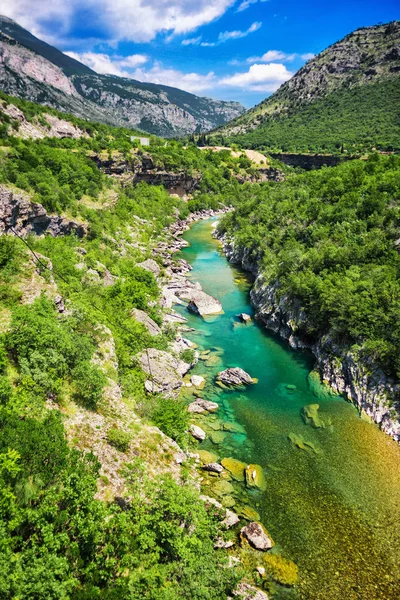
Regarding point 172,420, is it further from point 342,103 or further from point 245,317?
point 342,103

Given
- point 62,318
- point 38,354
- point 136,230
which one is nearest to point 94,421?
point 38,354

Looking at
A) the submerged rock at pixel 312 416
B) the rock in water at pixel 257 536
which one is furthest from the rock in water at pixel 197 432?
the submerged rock at pixel 312 416

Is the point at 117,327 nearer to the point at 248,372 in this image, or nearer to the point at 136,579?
the point at 248,372

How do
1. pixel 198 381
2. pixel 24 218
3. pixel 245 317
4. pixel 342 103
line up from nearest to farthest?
pixel 198 381 → pixel 24 218 → pixel 245 317 → pixel 342 103

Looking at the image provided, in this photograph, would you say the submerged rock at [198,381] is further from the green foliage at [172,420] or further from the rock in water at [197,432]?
the green foliage at [172,420]

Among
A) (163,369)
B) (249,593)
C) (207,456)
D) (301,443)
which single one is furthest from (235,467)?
(163,369)

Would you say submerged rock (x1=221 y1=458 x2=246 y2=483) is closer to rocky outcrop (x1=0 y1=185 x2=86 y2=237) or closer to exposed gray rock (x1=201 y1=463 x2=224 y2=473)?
exposed gray rock (x1=201 y1=463 x2=224 y2=473)
